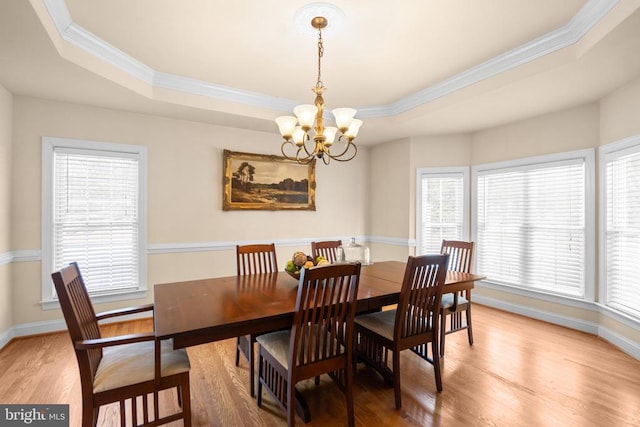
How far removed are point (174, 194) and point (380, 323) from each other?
299 centimetres

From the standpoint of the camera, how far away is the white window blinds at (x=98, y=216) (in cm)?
342

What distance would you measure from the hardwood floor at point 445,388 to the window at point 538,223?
84cm

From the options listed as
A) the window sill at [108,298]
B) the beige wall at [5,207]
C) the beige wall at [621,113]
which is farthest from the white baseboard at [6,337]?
the beige wall at [621,113]

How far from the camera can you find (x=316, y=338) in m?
1.83

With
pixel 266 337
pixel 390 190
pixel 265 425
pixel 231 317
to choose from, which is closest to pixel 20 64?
pixel 231 317

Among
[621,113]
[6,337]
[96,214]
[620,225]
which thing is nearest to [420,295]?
[620,225]

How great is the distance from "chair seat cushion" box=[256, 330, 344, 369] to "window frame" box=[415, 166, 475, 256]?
332 cm

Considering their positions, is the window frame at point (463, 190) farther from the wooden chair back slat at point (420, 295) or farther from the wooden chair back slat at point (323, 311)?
the wooden chair back slat at point (323, 311)

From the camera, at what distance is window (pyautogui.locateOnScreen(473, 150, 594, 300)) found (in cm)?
357

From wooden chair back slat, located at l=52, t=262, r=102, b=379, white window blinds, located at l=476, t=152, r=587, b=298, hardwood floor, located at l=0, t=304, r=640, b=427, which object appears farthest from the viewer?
white window blinds, located at l=476, t=152, r=587, b=298

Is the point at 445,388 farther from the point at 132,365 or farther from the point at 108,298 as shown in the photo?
the point at 108,298

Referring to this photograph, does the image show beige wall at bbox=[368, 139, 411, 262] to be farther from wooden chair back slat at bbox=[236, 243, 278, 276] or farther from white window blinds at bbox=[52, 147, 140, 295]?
white window blinds at bbox=[52, 147, 140, 295]

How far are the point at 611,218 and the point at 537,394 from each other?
2109mm
